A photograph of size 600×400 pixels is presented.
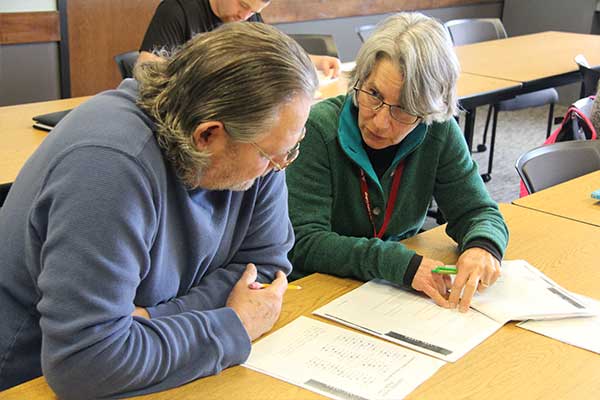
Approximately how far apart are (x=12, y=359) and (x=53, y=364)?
0.19 metres

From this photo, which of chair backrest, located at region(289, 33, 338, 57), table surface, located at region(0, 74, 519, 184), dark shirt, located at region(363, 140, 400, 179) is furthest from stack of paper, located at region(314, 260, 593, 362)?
chair backrest, located at region(289, 33, 338, 57)

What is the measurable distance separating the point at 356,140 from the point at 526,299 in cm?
57

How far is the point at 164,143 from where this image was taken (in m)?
→ 1.23

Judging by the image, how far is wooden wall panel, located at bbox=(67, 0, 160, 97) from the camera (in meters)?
4.63

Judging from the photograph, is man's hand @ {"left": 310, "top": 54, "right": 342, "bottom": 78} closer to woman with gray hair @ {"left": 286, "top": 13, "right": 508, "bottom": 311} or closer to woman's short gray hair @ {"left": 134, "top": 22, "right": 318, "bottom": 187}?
woman with gray hair @ {"left": 286, "top": 13, "right": 508, "bottom": 311}

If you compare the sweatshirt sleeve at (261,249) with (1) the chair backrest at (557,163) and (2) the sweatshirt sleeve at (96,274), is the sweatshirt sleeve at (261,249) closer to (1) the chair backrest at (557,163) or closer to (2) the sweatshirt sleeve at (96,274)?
(2) the sweatshirt sleeve at (96,274)

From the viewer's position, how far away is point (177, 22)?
326cm

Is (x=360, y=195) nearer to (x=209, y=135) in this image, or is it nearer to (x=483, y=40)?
(x=209, y=135)

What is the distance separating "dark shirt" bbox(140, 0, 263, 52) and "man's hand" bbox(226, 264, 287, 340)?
1.96 meters

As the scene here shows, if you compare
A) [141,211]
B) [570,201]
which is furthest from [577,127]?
[141,211]

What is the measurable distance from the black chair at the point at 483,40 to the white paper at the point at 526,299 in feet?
10.2

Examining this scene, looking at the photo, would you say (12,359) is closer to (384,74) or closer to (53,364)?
(53,364)

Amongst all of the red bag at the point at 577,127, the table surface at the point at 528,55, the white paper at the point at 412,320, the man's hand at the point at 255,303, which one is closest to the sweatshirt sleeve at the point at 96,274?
the man's hand at the point at 255,303

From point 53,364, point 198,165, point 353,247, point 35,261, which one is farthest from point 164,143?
point 353,247
